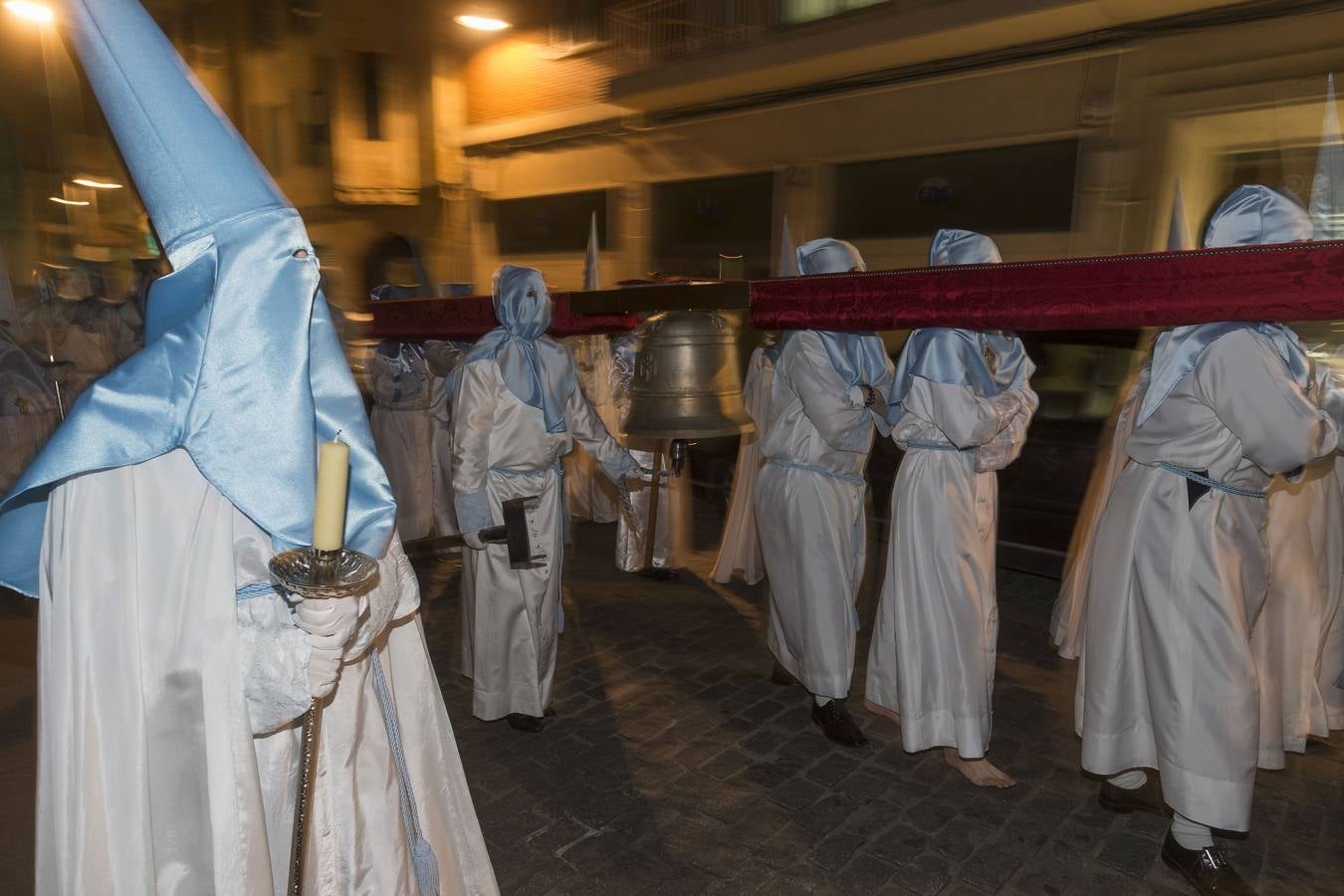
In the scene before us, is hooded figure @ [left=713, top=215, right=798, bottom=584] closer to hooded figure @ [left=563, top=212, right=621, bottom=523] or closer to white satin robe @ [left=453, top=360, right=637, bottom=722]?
hooded figure @ [left=563, top=212, right=621, bottom=523]

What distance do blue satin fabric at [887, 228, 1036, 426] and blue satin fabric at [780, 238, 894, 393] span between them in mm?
268

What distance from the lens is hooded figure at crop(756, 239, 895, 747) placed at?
4.22 m

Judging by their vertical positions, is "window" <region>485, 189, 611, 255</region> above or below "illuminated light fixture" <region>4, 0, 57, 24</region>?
below

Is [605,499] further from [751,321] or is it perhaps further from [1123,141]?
[1123,141]

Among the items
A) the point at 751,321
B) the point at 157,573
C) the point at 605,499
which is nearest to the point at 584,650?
the point at 751,321

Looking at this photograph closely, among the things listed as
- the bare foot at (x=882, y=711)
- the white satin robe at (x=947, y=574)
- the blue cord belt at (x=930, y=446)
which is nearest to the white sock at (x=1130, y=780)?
the white satin robe at (x=947, y=574)

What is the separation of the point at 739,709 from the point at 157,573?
3.49 metres

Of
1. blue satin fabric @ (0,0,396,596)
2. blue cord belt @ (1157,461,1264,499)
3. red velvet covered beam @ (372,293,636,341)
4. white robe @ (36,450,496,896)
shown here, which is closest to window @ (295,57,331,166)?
red velvet covered beam @ (372,293,636,341)

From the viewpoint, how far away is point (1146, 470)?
340cm

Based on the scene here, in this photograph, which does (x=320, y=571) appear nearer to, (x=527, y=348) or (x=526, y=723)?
(x=527, y=348)

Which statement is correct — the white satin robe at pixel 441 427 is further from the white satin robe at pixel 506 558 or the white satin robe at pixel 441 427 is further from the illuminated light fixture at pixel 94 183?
the white satin robe at pixel 506 558

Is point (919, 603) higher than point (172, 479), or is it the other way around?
point (172, 479)

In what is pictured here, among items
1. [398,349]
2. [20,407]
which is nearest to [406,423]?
[398,349]

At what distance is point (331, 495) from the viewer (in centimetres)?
133
